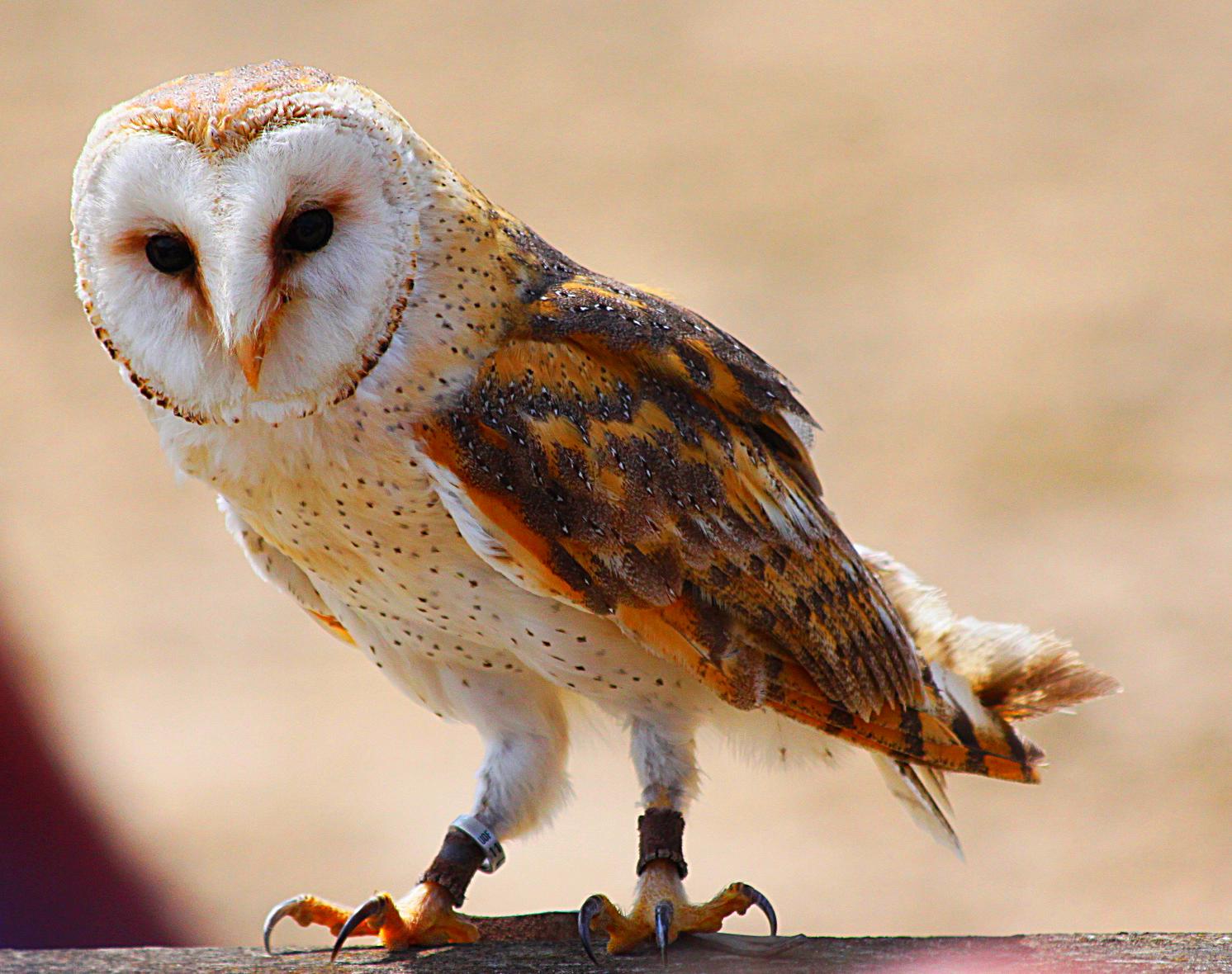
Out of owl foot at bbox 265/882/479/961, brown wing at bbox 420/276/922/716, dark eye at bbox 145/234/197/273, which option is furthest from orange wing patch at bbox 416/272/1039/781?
owl foot at bbox 265/882/479/961

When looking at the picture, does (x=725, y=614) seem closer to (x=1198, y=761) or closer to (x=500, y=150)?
(x=1198, y=761)

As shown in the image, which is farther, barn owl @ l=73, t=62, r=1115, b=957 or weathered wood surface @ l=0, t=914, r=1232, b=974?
weathered wood surface @ l=0, t=914, r=1232, b=974

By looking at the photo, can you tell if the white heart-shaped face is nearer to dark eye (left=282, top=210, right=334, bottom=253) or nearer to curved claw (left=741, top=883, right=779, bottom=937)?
dark eye (left=282, top=210, right=334, bottom=253)

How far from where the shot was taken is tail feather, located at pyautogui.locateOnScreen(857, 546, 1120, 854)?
8.48 ft

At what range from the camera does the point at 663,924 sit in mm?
2305

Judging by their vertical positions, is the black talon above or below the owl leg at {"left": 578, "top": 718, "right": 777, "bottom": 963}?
below

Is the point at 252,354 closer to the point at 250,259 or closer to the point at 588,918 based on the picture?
the point at 250,259

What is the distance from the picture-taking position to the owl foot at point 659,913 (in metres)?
2.30

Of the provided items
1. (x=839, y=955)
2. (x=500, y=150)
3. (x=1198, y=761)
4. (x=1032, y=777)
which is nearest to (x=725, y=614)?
(x=839, y=955)

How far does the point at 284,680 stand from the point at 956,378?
13.9ft

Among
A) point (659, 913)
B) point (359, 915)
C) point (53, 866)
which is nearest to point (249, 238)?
point (359, 915)

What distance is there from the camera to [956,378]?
920 centimetres

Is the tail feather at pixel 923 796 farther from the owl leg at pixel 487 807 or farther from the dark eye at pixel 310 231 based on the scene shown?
the dark eye at pixel 310 231

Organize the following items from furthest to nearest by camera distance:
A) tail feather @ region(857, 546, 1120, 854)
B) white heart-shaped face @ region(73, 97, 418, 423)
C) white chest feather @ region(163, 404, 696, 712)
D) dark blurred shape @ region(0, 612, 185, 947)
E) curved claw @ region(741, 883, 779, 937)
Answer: dark blurred shape @ region(0, 612, 185, 947), tail feather @ region(857, 546, 1120, 854), curved claw @ region(741, 883, 779, 937), white chest feather @ region(163, 404, 696, 712), white heart-shaped face @ region(73, 97, 418, 423)
